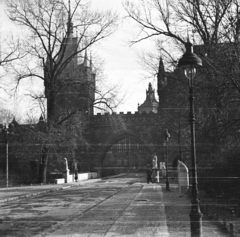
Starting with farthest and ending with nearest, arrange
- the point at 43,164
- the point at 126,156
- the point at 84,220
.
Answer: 1. the point at 126,156
2. the point at 43,164
3. the point at 84,220

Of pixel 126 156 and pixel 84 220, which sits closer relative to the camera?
pixel 84 220

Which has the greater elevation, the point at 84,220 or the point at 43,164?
the point at 43,164

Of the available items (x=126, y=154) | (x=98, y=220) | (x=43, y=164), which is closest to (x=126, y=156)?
(x=126, y=154)

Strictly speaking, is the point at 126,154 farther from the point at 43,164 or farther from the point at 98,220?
the point at 98,220

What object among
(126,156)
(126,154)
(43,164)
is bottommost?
(43,164)

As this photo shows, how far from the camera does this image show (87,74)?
1350 inches

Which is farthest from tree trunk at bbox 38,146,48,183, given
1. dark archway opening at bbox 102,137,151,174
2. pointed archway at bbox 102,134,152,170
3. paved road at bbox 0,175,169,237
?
pointed archway at bbox 102,134,152,170

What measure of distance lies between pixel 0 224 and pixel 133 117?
7000 cm

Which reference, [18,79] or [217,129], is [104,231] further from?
[18,79]

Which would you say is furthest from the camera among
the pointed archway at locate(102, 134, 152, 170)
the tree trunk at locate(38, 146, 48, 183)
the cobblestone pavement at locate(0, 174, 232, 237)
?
the pointed archway at locate(102, 134, 152, 170)

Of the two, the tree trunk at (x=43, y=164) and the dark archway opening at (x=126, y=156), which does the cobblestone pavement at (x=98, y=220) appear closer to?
the tree trunk at (x=43, y=164)

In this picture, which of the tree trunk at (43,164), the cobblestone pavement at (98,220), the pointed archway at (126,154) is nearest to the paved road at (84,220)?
the cobblestone pavement at (98,220)

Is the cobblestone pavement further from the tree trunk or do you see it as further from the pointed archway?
the pointed archway

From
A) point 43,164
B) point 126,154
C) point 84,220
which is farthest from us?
point 126,154
